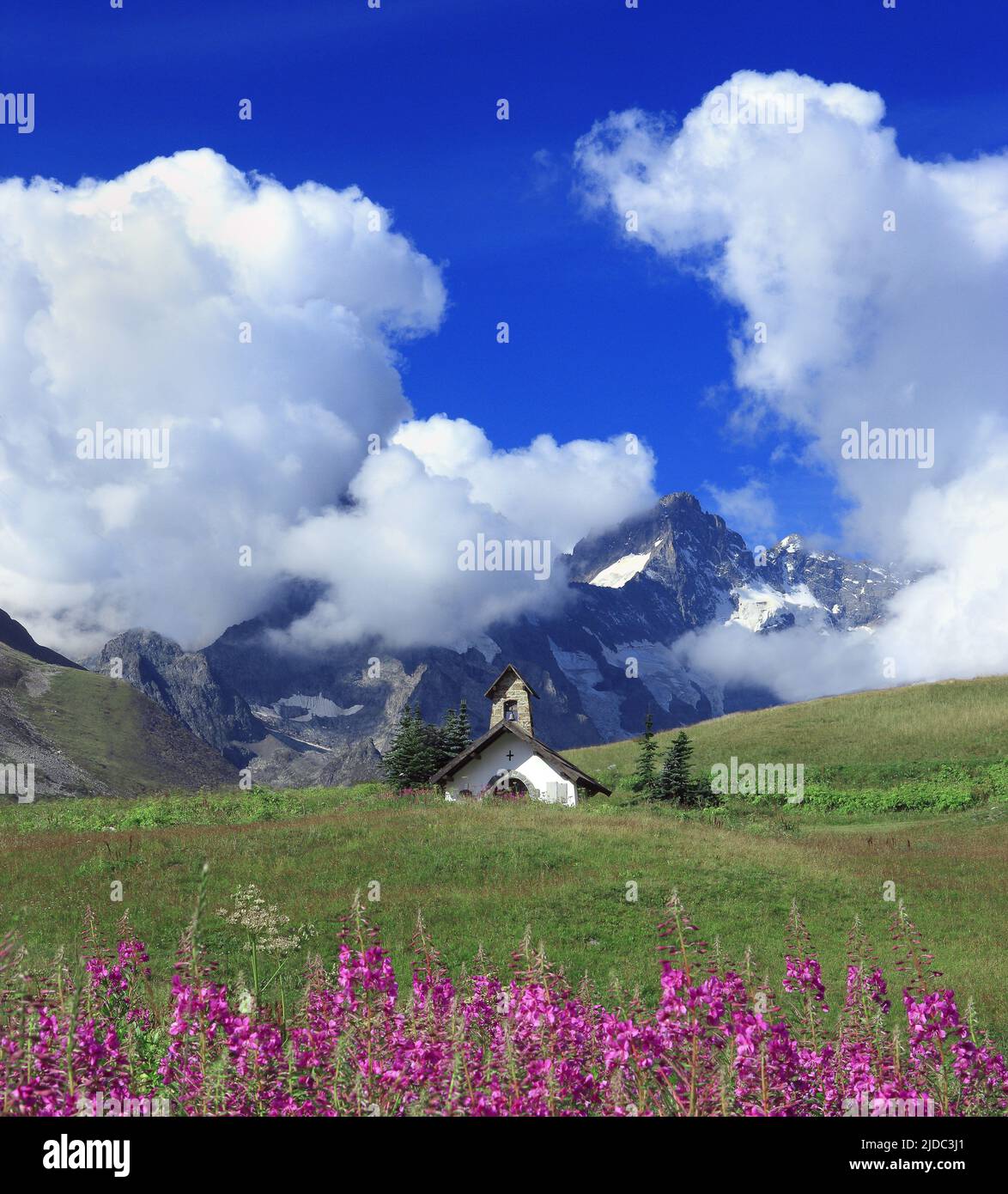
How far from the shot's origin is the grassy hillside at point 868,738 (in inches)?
2375

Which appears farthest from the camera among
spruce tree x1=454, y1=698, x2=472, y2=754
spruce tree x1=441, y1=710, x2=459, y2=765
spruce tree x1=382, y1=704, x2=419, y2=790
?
spruce tree x1=454, y1=698, x2=472, y2=754

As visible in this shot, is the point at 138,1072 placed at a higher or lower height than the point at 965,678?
lower

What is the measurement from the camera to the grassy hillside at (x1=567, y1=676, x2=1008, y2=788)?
6031cm

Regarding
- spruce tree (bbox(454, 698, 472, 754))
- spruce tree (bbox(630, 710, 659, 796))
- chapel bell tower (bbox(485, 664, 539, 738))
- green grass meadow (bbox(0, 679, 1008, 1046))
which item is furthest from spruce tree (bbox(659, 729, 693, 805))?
spruce tree (bbox(454, 698, 472, 754))

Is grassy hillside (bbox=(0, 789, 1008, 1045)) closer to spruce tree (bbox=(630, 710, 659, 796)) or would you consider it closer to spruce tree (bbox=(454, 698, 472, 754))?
spruce tree (bbox=(630, 710, 659, 796))

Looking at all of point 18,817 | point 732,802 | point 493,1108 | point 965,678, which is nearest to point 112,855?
point 18,817

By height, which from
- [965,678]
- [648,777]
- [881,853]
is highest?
[965,678]

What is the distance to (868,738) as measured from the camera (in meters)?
69.3

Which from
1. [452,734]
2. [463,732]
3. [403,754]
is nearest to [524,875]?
[403,754]

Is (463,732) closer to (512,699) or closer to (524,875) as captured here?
(512,699)

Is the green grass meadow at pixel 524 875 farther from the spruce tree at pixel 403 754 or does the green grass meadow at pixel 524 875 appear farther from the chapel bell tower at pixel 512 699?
the chapel bell tower at pixel 512 699

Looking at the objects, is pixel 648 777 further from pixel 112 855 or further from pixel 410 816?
pixel 112 855

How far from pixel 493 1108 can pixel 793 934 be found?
324 cm

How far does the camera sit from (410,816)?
3544 centimetres
